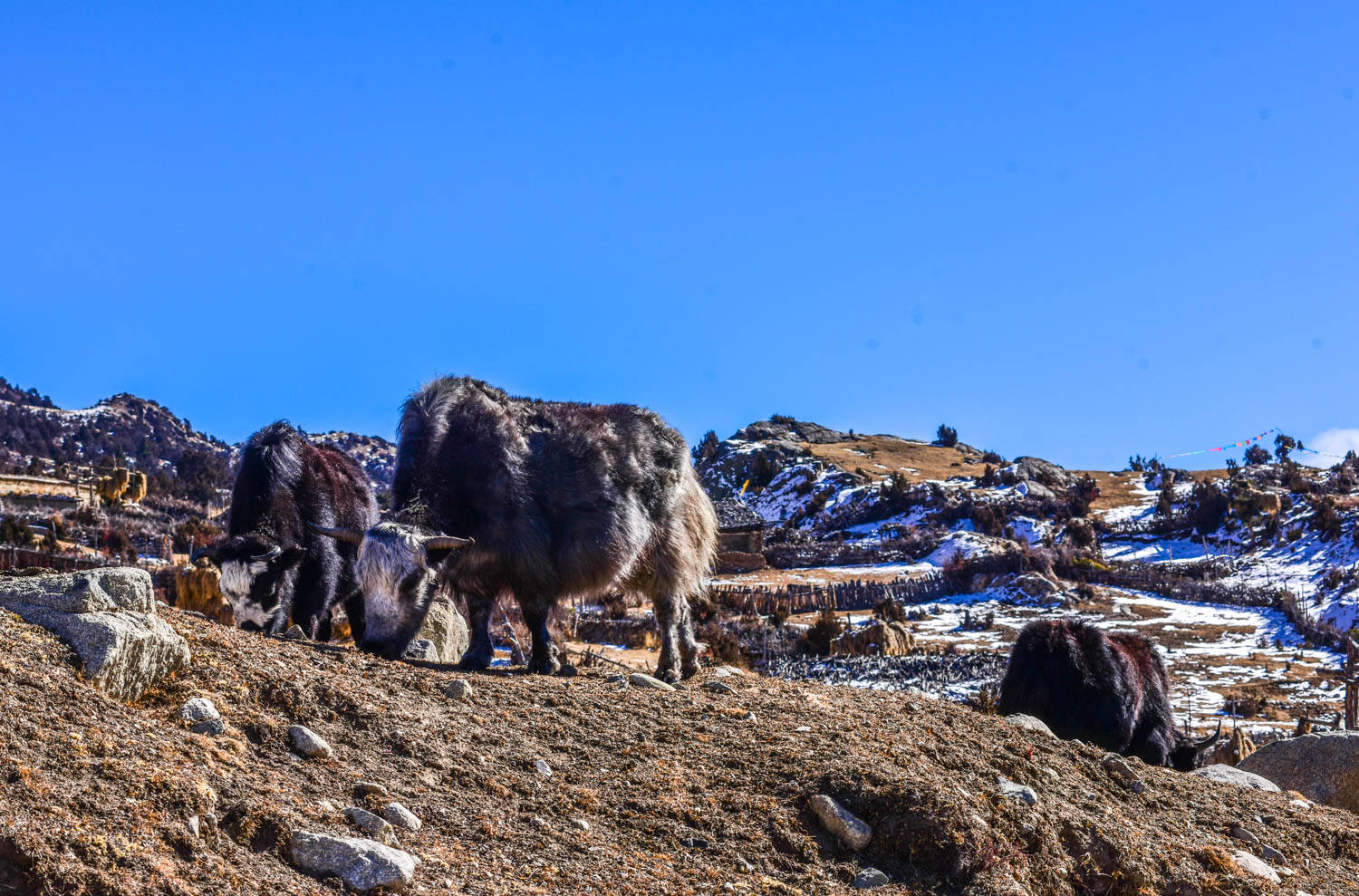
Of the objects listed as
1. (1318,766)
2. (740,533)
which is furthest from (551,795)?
(740,533)

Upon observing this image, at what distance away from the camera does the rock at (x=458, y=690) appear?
6.01 metres

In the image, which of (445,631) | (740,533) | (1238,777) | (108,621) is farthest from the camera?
(740,533)

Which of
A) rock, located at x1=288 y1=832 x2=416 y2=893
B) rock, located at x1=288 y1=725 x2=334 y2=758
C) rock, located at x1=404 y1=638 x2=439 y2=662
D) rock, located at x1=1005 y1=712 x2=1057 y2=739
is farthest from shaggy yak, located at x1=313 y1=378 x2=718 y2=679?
rock, located at x1=288 y1=832 x2=416 y2=893

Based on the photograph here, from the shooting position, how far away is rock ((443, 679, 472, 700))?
6012 millimetres

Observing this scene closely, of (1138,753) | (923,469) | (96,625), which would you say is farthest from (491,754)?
(923,469)

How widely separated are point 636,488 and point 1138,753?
5.00 m

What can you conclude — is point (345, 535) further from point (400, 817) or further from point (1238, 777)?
point (1238, 777)

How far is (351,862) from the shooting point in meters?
3.80

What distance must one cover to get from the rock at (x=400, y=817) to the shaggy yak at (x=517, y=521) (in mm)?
2769

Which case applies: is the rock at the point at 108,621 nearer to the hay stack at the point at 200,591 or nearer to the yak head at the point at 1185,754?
the yak head at the point at 1185,754

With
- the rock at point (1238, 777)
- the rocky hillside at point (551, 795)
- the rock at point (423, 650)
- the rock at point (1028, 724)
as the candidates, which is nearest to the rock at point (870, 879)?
the rocky hillside at point (551, 795)

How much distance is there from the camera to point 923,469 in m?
67.4

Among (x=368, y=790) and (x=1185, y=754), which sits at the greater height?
(x=368, y=790)

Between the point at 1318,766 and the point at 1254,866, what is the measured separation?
160 inches
